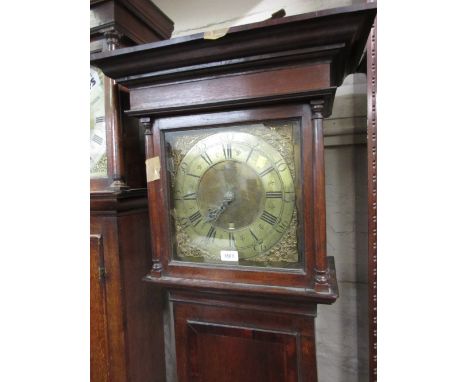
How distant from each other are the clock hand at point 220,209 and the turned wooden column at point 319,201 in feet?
0.68

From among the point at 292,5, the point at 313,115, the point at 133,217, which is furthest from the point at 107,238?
the point at 292,5

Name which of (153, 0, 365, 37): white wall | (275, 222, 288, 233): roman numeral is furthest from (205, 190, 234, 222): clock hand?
(153, 0, 365, 37): white wall

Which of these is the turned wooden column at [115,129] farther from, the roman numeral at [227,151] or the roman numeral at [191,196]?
the roman numeral at [227,151]

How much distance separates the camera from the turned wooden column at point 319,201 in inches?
25.5

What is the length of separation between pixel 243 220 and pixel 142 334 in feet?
2.15

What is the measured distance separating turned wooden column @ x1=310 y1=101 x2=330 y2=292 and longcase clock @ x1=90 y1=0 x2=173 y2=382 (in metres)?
0.58

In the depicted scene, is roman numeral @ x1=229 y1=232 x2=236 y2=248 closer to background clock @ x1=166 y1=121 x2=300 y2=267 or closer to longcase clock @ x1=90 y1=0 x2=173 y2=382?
background clock @ x1=166 y1=121 x2=300 y2=267

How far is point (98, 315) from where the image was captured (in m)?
0.94

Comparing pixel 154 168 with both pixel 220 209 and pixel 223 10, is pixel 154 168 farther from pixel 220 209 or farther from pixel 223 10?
pixel 223 10

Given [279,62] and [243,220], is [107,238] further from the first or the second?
[279,62]

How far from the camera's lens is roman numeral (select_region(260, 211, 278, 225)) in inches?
27.9

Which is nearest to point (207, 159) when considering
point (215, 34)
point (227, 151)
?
point (227, 151)

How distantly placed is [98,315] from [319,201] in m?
0.79

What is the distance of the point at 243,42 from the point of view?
2.05 ft
